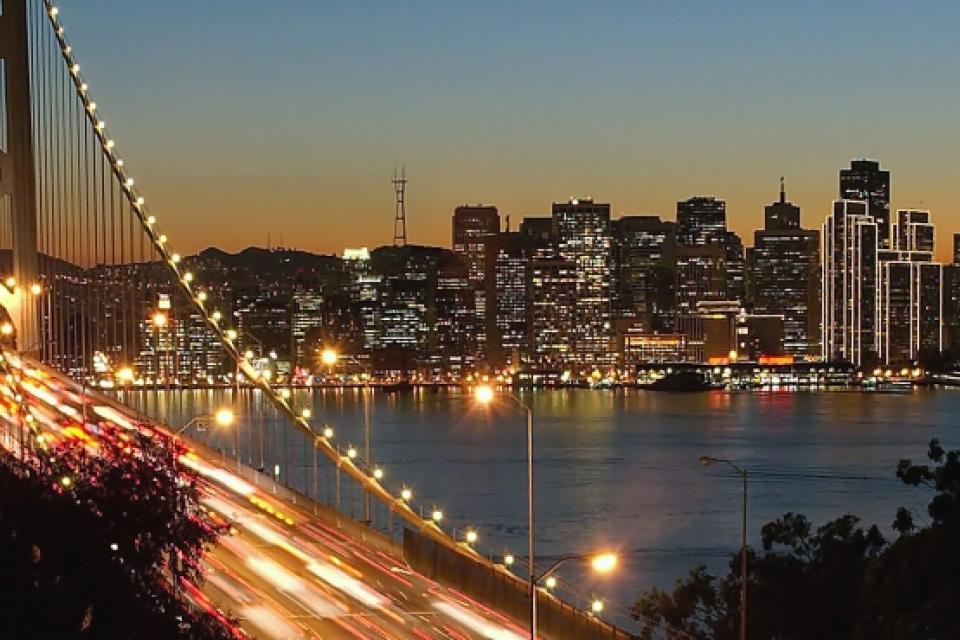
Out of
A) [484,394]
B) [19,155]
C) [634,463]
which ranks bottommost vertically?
[634,463]

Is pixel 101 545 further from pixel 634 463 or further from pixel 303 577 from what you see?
pixel 634 463

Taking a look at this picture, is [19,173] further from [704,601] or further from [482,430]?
[482,430]

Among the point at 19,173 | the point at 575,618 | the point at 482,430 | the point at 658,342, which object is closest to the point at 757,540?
the point at 19,173

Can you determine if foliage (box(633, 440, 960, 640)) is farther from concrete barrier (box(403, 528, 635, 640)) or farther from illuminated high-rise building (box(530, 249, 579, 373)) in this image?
illuminated high-rise building (box(530, 249, 579, 373))

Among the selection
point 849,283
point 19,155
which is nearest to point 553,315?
point 849,283

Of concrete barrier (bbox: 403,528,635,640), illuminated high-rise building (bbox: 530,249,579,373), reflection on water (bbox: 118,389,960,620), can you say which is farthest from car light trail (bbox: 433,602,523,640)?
illuminated high-rise building (bbox: 530,249,579,373)

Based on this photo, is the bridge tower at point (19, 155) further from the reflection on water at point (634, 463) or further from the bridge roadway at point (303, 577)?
the reflection on water at point (634, 463)
